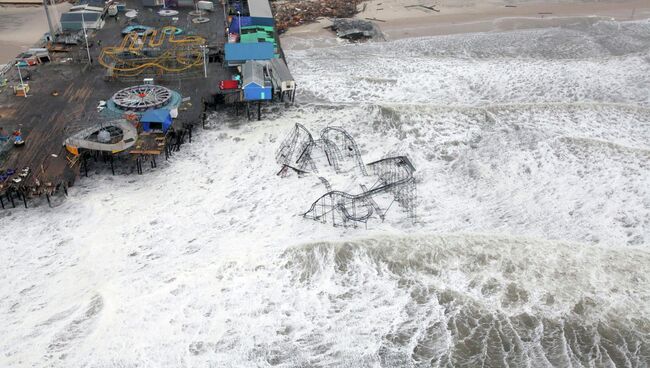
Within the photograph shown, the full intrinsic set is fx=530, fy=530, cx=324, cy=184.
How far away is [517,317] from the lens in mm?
16844

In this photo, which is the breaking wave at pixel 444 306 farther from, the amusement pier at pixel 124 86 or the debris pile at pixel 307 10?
the debris pile at pixel 307 10

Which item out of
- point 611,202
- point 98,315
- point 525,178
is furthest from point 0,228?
point 611,202

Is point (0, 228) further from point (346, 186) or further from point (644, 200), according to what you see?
point (644, 200)

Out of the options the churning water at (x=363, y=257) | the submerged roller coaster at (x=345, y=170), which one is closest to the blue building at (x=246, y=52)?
the churning water at (x=363, y=257)

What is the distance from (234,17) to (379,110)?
15.3 meters

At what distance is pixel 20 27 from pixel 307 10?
24492 mm

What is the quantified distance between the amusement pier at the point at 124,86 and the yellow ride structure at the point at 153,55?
0.21 feet

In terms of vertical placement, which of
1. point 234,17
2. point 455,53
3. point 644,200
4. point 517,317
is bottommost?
point 517,317

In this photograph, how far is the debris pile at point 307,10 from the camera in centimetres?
4553

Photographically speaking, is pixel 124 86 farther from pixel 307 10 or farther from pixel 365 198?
pixel 307 10

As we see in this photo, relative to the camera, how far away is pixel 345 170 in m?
23.7

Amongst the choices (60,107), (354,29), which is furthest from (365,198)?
(354,29)

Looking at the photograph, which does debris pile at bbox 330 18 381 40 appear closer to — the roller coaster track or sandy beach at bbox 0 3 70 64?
the roller coaster track

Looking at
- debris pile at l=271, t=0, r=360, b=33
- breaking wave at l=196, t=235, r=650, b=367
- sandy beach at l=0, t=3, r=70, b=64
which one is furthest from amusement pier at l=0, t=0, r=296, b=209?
breaking wave at l=196, t=235, r=650, b=367
